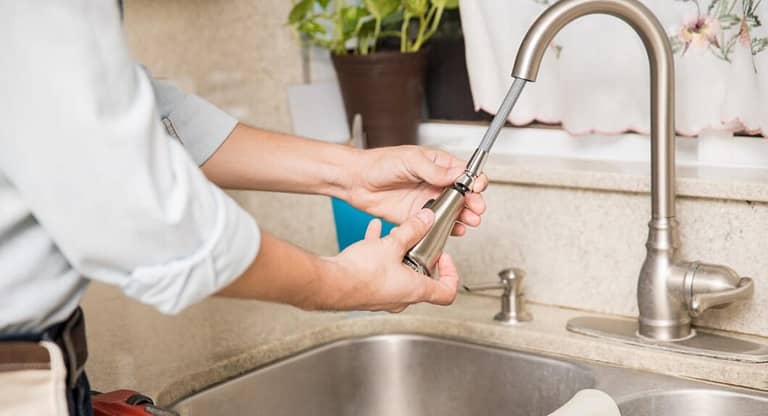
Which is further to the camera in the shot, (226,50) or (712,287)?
(226,50)

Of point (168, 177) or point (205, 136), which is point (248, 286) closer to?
point (168, 177)

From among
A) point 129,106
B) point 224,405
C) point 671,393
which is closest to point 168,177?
point 129,106

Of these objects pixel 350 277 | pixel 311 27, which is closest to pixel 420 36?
pixel 311 27

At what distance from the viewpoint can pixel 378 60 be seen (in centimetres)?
160

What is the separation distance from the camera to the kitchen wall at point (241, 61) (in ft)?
5.21

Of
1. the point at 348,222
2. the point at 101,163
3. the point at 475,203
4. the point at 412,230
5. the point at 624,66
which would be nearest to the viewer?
the point at 101,163

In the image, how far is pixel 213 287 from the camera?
27.7 inches

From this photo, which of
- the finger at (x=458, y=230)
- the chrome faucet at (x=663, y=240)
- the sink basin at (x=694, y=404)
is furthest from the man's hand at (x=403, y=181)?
the sink basin at (x=694, y=404)

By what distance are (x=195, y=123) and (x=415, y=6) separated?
61 cm

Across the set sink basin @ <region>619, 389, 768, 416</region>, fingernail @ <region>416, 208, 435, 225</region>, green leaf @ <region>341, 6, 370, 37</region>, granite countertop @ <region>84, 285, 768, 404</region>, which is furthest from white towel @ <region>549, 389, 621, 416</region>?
green leaf @ <region>341, 6, 370, 37</region>

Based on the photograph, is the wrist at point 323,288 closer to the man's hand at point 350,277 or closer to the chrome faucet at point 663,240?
the man's hand at point 350,277

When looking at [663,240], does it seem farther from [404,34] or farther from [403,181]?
[404,34]

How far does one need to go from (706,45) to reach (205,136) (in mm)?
672

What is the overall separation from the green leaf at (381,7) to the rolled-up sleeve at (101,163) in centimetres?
96
